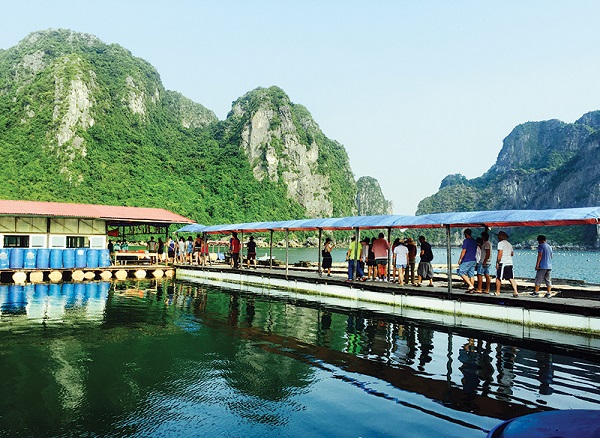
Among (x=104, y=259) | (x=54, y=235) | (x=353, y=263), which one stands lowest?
(x=104, y=259)

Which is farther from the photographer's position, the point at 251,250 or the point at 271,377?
the point at 251,250

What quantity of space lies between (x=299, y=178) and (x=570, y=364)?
15290 cm

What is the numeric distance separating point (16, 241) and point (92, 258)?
480cm

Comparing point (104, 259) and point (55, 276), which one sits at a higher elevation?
point (104, 259)

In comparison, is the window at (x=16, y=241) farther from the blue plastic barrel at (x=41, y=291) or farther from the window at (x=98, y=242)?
the window at (x=98, y=242)

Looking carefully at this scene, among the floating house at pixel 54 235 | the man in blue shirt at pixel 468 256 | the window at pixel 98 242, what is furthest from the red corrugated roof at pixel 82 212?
the man in blue shirt at pixel 468 256

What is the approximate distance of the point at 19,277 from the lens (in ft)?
86.6

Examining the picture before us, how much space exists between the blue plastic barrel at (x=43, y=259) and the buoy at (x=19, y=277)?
3.50ft

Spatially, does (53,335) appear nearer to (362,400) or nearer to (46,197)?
(362,400)

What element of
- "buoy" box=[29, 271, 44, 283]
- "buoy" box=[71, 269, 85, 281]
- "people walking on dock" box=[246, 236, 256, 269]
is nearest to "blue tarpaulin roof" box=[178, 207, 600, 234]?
"people walking on dock" box=[246, 236, 256, 269]

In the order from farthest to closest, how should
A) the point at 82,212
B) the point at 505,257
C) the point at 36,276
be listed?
1. the point at 82,212
2. the point at 36,276
3. the point at 505,257

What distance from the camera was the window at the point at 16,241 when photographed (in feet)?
90.3

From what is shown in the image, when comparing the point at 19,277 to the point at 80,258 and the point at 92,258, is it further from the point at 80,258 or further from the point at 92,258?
the point at 92,258

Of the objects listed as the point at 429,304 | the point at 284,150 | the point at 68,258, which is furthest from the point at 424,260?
the point at 284,150
